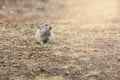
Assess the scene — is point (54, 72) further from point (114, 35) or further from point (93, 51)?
point (114, 35)

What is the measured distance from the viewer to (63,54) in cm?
1573

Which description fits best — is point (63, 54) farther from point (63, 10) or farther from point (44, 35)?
point (63, 10)

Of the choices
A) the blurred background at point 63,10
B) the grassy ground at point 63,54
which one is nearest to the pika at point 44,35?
the grassy ground at point 63,54

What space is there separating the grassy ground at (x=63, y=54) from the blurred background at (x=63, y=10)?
4.47m

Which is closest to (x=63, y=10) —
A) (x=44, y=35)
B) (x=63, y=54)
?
(x=44, y=35)

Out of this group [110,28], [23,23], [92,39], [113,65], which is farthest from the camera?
[23,23]

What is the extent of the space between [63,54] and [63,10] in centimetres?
1666

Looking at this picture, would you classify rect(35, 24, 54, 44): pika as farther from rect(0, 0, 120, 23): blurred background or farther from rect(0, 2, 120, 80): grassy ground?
rect(0, 0, 120, 23): blurred background

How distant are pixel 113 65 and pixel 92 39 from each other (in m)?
4.60

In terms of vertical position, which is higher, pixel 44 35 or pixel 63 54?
pixel 44 35

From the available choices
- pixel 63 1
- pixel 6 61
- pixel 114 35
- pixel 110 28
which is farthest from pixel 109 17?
pixel 6 61

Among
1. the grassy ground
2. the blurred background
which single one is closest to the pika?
the grassy ground

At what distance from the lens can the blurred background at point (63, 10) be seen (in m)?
27.0

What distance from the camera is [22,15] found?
89.7 ft
